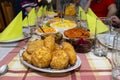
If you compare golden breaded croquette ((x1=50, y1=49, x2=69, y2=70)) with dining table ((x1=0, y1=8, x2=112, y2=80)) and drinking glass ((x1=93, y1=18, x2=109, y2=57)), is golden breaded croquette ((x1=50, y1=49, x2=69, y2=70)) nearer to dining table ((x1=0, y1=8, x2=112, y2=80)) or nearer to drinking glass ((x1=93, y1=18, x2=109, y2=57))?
dining table ((x1=0, y1=8, x2=112, y2=80))

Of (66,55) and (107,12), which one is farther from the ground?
(66,55)

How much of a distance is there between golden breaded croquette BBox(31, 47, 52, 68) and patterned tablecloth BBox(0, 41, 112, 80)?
44 mm

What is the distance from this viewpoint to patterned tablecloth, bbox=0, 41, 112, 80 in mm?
787

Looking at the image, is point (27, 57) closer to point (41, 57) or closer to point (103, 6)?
point (41, 57)

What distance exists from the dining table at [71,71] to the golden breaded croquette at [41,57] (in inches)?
1.7

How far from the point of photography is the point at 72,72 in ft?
2.71

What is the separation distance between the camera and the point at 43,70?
78 cm

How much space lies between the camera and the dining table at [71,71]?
79cm

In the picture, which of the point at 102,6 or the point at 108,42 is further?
the point at 102,6

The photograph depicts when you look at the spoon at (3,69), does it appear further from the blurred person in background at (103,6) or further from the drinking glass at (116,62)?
the blurred person in background at (103,6)

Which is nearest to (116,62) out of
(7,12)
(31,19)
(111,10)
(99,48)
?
(99,48)

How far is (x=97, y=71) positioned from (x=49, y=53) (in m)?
0.20

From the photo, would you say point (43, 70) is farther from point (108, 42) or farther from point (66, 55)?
point (108, 42)

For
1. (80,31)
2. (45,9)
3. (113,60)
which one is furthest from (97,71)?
(45,9)
